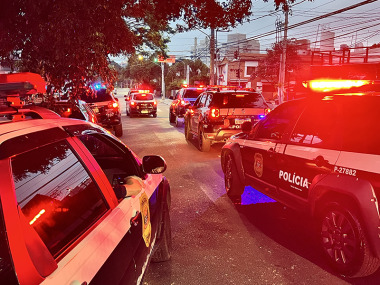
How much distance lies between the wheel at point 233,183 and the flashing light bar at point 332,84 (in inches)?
85.4

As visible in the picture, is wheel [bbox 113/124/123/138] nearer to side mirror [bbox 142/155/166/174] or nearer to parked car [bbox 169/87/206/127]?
parked car [bbox 169/87/206/127]

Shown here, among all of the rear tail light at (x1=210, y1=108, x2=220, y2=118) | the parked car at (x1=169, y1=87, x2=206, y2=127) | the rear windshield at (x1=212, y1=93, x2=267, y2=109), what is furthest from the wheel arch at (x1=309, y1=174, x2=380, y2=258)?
the parked car at (x1=169, y1=87, x2=206, y2=127)

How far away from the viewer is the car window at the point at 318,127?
364cm

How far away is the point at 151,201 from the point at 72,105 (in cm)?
485

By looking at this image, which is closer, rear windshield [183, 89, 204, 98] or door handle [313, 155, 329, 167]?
door handle [313, 155, 329, 167]

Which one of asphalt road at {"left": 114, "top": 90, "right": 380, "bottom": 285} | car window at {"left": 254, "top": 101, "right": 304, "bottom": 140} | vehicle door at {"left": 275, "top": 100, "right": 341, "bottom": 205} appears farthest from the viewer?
car window at {"left": 254, "top": 101, "right": 304, "bottom": 140}

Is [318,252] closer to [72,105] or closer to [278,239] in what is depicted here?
[278,239]

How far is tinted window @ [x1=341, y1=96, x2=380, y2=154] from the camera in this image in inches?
124

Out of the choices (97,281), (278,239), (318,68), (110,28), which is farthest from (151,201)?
(110,28)

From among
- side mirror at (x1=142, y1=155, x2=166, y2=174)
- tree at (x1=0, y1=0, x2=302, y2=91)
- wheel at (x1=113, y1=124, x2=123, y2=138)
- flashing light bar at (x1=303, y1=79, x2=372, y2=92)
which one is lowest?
wheel at (x1=113, y1=124, x2=123, y2=138)

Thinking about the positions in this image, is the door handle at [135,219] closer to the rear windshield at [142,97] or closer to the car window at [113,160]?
the car window at [113,160]

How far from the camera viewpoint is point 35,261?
1321mm

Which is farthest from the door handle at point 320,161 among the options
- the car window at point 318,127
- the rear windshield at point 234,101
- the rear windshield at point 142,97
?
the rear windshield at point 142,97

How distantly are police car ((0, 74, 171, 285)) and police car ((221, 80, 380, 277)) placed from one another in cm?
194
